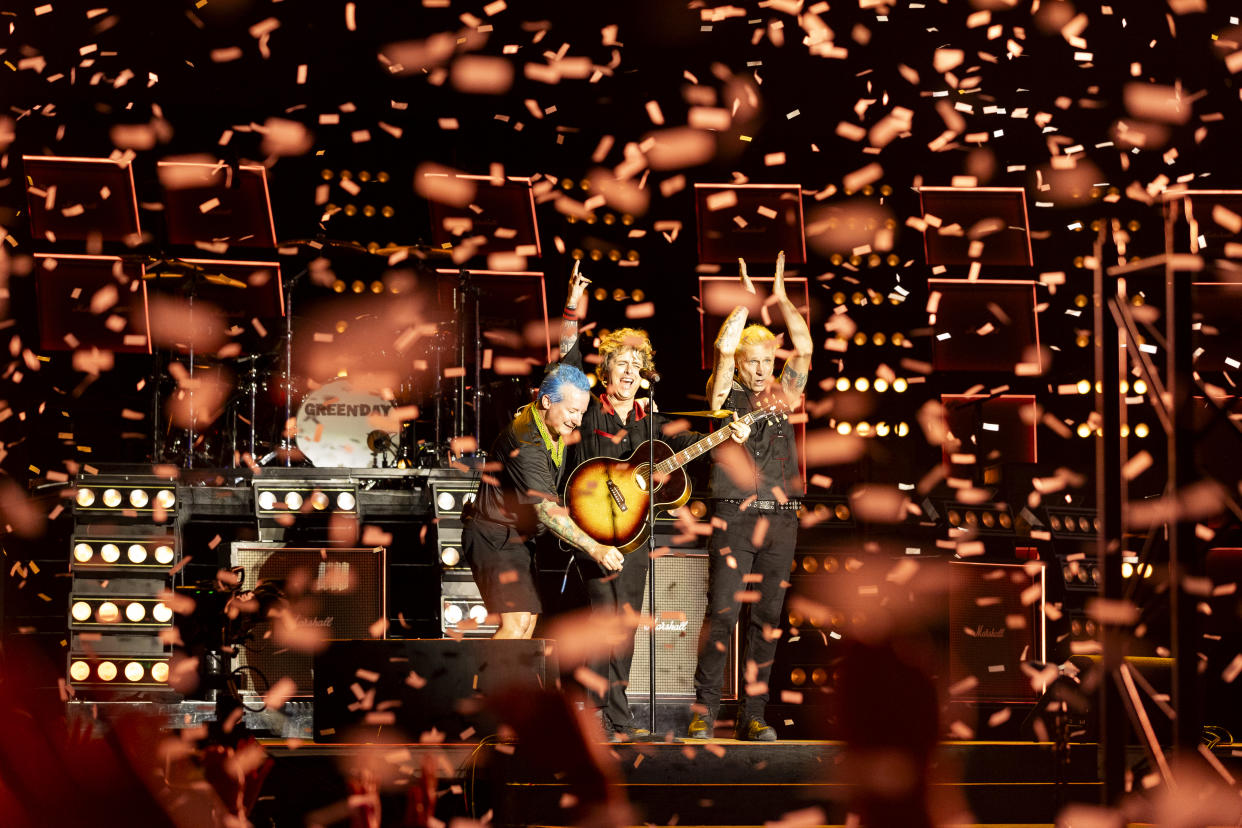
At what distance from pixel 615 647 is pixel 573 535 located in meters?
0.49

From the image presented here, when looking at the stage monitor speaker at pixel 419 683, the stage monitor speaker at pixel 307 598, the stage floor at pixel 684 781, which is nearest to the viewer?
the stage floor at pixel 684 781

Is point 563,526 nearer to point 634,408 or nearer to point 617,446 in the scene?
point 617,446

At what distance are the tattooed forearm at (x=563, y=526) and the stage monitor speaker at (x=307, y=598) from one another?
1549 millimetres

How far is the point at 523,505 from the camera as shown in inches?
195

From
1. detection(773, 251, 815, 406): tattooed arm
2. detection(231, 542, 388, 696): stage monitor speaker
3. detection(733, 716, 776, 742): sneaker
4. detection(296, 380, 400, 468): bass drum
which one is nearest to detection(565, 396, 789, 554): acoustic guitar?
detection(773, 251, 815, 406): tattooed arm

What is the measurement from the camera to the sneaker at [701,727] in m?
4.92

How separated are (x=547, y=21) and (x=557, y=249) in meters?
1.49

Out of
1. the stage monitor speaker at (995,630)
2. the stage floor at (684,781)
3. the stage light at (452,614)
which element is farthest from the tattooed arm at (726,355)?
the stage light at (452,614)

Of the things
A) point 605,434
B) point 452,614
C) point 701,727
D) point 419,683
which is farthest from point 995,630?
point 419,683

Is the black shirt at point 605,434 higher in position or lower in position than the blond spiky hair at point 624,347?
lower

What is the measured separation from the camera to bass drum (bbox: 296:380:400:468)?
8281 millimetres

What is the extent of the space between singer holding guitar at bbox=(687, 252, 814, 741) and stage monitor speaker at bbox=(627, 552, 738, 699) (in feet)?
1.70

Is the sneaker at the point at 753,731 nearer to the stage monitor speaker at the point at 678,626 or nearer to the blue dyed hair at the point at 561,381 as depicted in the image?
the stage monitor speaker at the point at 678,626

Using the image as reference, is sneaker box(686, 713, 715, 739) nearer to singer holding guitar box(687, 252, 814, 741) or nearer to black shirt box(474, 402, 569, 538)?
singer holding guitar box(687, 252, 814, 741)
